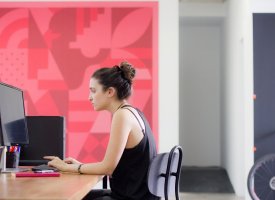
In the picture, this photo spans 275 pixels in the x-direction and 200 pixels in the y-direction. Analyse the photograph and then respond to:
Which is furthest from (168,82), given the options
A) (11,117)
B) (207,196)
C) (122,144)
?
(122,144)

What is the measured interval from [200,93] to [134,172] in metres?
5.88

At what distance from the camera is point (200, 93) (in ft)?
25.8

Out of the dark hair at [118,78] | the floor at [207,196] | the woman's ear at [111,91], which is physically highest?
the dark hair at [118,78]

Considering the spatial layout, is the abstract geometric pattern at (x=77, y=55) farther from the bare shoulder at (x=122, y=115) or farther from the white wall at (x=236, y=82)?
the bare shoulder at (x=122, y=115)

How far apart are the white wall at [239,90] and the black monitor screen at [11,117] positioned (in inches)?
101

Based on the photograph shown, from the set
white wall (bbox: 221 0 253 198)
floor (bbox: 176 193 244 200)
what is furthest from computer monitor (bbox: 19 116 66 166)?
floor (bbox: 176 193 244 200)

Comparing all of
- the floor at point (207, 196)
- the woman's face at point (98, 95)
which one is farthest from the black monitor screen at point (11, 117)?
the floor at point (207, 196)

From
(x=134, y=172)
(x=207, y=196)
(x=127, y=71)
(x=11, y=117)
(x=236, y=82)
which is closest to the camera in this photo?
(x=134, y=172)

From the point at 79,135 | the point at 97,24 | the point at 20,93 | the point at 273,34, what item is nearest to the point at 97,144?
the point at 79,135

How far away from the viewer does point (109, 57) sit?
17.3 feet

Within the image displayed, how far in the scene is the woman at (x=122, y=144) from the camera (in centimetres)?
198

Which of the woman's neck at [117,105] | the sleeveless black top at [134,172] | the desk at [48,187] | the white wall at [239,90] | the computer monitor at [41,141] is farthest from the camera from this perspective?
the white wall at [239,90]

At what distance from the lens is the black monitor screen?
2227 millimetres

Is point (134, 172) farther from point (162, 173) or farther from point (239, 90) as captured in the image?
point (239, 90)
